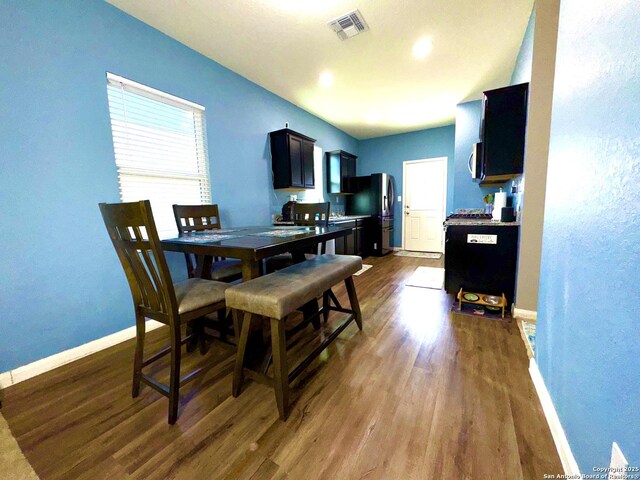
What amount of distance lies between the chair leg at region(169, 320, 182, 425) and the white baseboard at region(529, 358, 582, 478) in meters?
1.64

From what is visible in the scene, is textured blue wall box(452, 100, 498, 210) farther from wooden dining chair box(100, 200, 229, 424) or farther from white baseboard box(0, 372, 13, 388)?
white baseboard box(0, 372, 13, 388)

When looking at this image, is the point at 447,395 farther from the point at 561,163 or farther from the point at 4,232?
the point at 4,232

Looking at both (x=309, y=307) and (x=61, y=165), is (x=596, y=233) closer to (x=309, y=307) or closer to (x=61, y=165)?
(x=309, y=307)

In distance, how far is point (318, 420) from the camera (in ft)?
4.01

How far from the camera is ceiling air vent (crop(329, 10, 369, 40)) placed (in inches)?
83.4

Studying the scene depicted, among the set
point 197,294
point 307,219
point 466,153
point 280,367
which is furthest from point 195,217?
point 466,153

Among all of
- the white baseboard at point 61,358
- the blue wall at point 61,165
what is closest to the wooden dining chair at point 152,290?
the white baseboard at point 61,358

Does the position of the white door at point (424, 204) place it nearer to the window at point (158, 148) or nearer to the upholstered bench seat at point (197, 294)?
the window at point (158, 148)

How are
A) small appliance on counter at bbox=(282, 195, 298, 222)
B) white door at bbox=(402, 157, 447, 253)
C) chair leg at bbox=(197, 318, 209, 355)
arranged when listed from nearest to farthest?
chair leg at bbox=(197, 318, 209, 355)
small appliance on counter at bbox=(282, 195, 298, 222)
white door at bbox=(402, 157, 447, 253)

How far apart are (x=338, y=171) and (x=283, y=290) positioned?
13.6 ft

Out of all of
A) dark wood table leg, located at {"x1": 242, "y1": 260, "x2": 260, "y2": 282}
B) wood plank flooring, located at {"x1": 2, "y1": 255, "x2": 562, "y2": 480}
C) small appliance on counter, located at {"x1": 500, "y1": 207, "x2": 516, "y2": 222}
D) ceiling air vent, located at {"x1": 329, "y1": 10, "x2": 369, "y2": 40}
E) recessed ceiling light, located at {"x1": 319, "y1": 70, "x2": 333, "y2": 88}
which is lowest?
wood plank flooring, located at {"x1": 2, "y1": 255, "x2": 562, "y2": 480}

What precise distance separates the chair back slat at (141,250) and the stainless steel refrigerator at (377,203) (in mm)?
4558

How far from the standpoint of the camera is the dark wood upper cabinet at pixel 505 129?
7.47 ft

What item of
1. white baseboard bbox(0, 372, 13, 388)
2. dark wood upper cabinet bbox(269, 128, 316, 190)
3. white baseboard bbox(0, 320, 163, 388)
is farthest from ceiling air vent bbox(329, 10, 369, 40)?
white baseboard bbox(0, 372, 13, 388)
